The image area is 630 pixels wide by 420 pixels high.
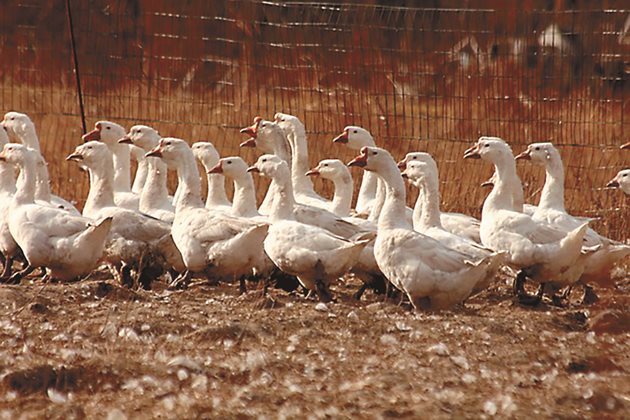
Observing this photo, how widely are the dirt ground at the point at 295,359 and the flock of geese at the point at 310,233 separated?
1.20ft

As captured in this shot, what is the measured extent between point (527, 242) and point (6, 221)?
160 inches

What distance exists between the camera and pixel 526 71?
14547 mm

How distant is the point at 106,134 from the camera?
518 inches

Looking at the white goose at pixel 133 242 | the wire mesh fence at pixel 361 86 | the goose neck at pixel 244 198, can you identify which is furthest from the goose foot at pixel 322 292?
the wire mesh fence at pixel 361 86

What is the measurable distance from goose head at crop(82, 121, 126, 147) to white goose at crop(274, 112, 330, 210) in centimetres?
150

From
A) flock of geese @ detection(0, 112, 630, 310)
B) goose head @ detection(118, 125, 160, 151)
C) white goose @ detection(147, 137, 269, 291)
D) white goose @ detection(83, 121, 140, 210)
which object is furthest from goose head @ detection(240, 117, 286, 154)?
white goose @ detection(147, 137, 269, 291)

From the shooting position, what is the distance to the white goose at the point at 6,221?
1118 cm

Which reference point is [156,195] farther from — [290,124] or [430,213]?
[430,213]

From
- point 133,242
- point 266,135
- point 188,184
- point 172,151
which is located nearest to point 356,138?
point 266,135

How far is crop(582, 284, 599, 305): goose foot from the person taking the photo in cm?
1082

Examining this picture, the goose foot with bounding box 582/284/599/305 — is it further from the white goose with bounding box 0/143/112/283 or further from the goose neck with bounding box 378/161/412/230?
the white goose with bounding box 0/143/112/283

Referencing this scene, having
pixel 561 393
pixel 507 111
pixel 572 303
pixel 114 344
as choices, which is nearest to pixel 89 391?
pixel 114 344

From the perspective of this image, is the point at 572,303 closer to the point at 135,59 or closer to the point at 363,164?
the point at 363,164

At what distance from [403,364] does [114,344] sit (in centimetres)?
175
